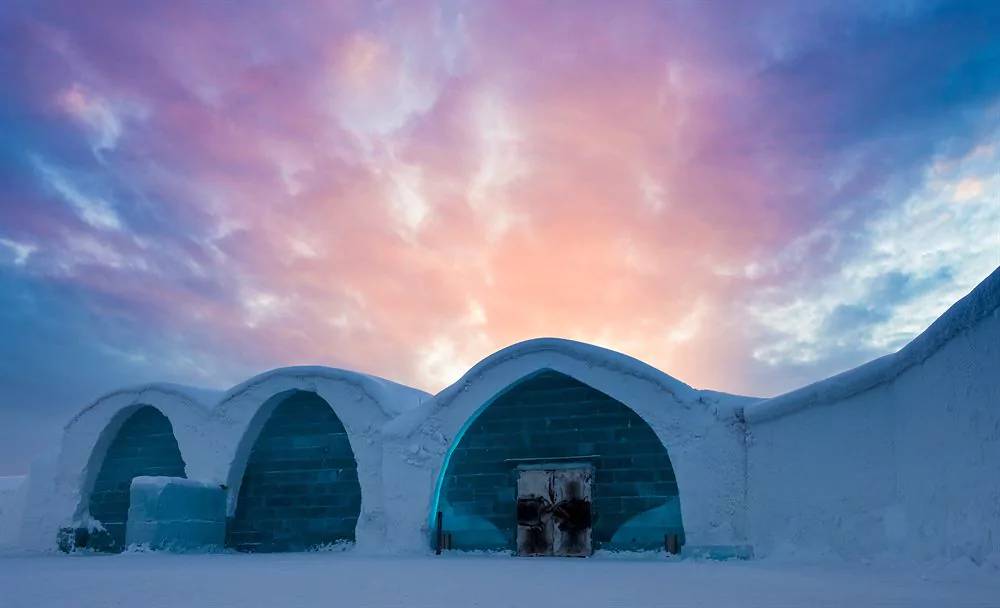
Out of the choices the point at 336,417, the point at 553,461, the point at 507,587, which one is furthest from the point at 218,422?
the point at 507,587

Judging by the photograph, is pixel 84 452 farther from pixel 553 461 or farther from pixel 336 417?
pixel 553 461

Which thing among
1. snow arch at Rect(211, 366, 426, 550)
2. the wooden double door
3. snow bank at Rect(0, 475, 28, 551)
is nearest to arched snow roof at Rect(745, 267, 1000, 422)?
the wooden double door

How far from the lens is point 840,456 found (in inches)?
380

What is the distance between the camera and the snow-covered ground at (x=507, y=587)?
492 centimetres

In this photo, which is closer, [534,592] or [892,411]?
[534,592]

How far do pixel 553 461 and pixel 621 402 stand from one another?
1.46 meters

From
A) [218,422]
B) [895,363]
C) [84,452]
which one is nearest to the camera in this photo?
[895,363]

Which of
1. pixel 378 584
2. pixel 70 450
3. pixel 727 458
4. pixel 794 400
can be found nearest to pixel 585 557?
pixel 727 458

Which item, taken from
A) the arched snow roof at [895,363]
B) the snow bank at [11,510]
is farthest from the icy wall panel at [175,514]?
the arched snow roof at [895,363]

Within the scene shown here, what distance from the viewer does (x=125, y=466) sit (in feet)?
55.3

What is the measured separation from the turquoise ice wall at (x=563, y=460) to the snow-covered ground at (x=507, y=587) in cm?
420

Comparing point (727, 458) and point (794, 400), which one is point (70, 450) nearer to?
point (727, 458)

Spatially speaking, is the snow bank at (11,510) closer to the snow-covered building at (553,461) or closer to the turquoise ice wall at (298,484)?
the snow-covered building at (553,461)

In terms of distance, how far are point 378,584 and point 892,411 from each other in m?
5.79
